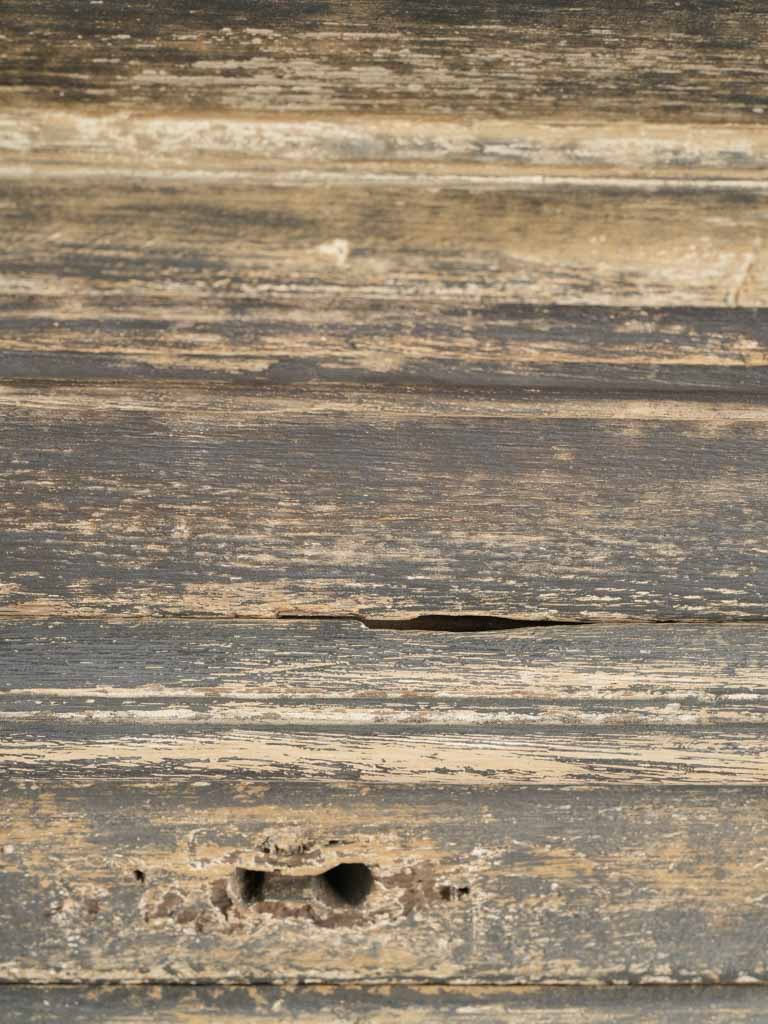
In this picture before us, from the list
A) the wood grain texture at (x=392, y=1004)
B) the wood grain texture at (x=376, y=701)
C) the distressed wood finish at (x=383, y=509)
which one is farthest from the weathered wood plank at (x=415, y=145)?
the wood grain texture at (x=392, y=1004)

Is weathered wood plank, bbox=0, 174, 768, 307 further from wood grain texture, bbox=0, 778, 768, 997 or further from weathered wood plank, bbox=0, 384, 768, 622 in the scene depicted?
wood grain texture, bbox=0, 778, 768, 997

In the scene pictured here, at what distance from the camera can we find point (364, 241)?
21.0 inches

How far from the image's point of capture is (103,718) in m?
0.61

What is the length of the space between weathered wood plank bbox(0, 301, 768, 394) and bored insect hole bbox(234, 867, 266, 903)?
429mm

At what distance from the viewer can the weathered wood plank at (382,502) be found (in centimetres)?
57

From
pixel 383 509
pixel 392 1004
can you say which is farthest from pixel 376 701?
pixel 392 1004

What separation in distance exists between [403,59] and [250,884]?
0.67m

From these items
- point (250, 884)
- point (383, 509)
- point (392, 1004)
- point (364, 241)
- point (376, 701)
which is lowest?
point (392, 1004)

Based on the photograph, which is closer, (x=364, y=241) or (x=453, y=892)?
(x=364, y=241)

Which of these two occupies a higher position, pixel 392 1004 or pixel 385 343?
pixel 385 343

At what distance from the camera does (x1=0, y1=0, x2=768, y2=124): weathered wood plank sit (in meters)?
0.50

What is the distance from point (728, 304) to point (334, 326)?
11.4 inches

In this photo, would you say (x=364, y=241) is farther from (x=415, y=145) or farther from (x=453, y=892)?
(x=453, y=892)

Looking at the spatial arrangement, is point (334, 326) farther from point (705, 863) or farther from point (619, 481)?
point (705, 863)
